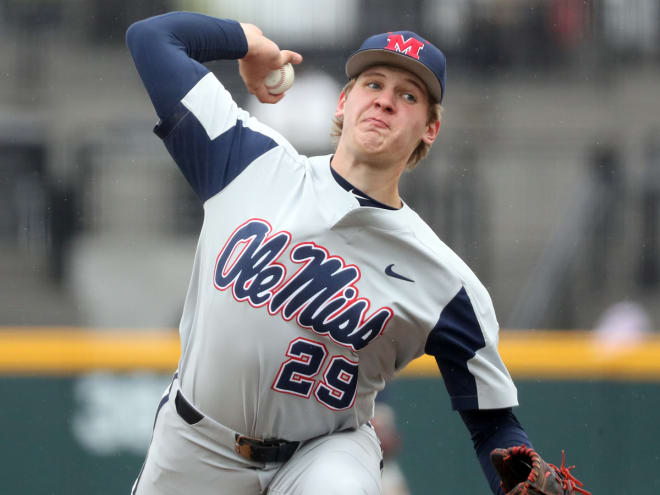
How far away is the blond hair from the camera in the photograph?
2.58 meters

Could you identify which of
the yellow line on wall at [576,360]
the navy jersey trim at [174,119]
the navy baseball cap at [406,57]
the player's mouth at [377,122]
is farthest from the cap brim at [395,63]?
the yellow line on wall at [576,360]

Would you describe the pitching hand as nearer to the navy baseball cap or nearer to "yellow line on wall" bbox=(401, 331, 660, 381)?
the navy baseball cap

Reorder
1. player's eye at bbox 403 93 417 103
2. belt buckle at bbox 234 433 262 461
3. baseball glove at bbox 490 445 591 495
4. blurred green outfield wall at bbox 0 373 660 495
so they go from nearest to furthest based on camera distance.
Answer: baseball glove at bbox 490 445 591 495
belt buckle at bbox 234 433 262 461
player's eye at bbox 403 93 417 103
blurred green outfield wall at bbox 0 373 660 495

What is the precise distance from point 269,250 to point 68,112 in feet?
14.1

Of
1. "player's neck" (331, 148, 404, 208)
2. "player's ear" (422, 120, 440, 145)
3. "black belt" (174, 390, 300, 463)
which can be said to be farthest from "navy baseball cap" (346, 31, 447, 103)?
"black belt" (174, 390, 300, 463)

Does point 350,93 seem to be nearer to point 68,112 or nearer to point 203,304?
point 203,304

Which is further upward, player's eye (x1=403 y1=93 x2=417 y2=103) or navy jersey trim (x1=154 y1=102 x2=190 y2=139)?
player's eye (x1=403 y1=93 x2=417 y2=103)

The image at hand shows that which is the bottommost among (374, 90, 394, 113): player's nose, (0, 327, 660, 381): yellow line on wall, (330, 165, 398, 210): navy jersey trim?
(0, 327, 660, 381): yellow line on wall

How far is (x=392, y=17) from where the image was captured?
20.1 feet

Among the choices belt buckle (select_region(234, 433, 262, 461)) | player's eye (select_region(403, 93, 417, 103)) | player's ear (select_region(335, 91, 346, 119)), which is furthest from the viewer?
player's ear (select_region(335, 91, 346, 119))

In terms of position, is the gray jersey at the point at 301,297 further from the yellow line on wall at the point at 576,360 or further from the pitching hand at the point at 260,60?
the yellow line on wall at the point at 576,360

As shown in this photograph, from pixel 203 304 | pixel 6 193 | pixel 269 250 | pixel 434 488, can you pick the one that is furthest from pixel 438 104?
pixel 6 193

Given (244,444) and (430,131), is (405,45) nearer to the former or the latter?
(430,131)

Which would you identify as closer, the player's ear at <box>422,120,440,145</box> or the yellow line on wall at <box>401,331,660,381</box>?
the player's ear at <box>422,120,440,145</box>
